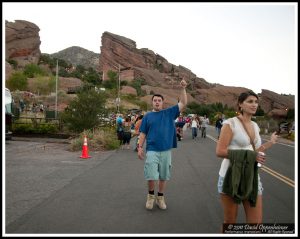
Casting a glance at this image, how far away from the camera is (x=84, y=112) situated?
72.8 ft

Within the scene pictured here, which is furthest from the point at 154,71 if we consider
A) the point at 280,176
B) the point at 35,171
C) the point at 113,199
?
the point at 113,199

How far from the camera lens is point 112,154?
48.7ft

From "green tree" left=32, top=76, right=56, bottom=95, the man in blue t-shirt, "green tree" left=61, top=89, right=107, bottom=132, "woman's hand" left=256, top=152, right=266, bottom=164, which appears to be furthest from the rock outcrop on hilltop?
"woman's hand" left=256, top=152, right=266, bottom=164

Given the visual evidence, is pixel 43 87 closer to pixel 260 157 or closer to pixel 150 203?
pixel 150 203

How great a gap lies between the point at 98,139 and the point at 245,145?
13.2m

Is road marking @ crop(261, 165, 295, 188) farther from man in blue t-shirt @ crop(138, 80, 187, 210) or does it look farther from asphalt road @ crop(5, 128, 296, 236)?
man in blue t-shirt @ crop(138, 80, 187, 210)

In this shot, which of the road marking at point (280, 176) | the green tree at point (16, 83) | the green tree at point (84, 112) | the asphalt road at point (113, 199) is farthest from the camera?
the green tree at point (16, 83)

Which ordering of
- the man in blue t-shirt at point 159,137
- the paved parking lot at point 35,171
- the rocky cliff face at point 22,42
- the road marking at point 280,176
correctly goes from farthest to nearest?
the rocky cliff face at point 22,42 < the road marking at point 280,176 < the paved parking lot at point 35,171 < the man in blue t-shirt at point 159,137

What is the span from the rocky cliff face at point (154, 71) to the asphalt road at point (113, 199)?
3477 inches

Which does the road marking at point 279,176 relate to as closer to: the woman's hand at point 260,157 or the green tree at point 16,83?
the woman's hand at point 260,157

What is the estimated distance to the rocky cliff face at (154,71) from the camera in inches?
4432

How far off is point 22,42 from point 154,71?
43.0m

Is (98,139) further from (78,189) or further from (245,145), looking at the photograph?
(245,145)

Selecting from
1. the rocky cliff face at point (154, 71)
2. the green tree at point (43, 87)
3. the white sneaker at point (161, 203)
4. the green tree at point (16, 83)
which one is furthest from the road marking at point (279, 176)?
the rocky cliff face at point (154, 71)
